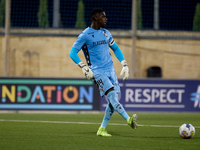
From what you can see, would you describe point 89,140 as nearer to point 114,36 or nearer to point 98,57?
point 98,57

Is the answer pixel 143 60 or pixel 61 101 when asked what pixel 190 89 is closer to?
pixel 61 101

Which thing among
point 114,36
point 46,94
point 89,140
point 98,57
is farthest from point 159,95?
point 114,36

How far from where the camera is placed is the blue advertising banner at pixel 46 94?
454 inches

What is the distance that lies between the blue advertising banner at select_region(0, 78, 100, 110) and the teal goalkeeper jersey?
17.8 feet

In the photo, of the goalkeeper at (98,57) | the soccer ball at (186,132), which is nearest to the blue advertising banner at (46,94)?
the goalkeeper at (98,57)

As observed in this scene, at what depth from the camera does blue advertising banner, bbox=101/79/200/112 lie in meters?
11.7

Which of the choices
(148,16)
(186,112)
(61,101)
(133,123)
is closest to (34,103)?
(61,101)

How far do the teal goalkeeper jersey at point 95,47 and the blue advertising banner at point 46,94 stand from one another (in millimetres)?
5440

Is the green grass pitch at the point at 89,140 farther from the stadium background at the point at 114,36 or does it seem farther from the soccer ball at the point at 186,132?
the stadium background at the point at 114,36

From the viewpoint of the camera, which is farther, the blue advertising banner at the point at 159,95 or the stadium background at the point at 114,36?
the stadium background at the point at 114,36

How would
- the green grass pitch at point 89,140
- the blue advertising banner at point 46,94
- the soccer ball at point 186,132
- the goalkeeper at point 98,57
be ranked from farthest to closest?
the blue advertising banner at point 46,94 → the goalkeeper at point 98,57 → the soccer ball at point 186,132 → the green grass pitch at point 89,140

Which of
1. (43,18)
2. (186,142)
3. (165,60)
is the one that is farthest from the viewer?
(165,60)

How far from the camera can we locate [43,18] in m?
18.5

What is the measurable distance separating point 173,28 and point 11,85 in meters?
10.1
